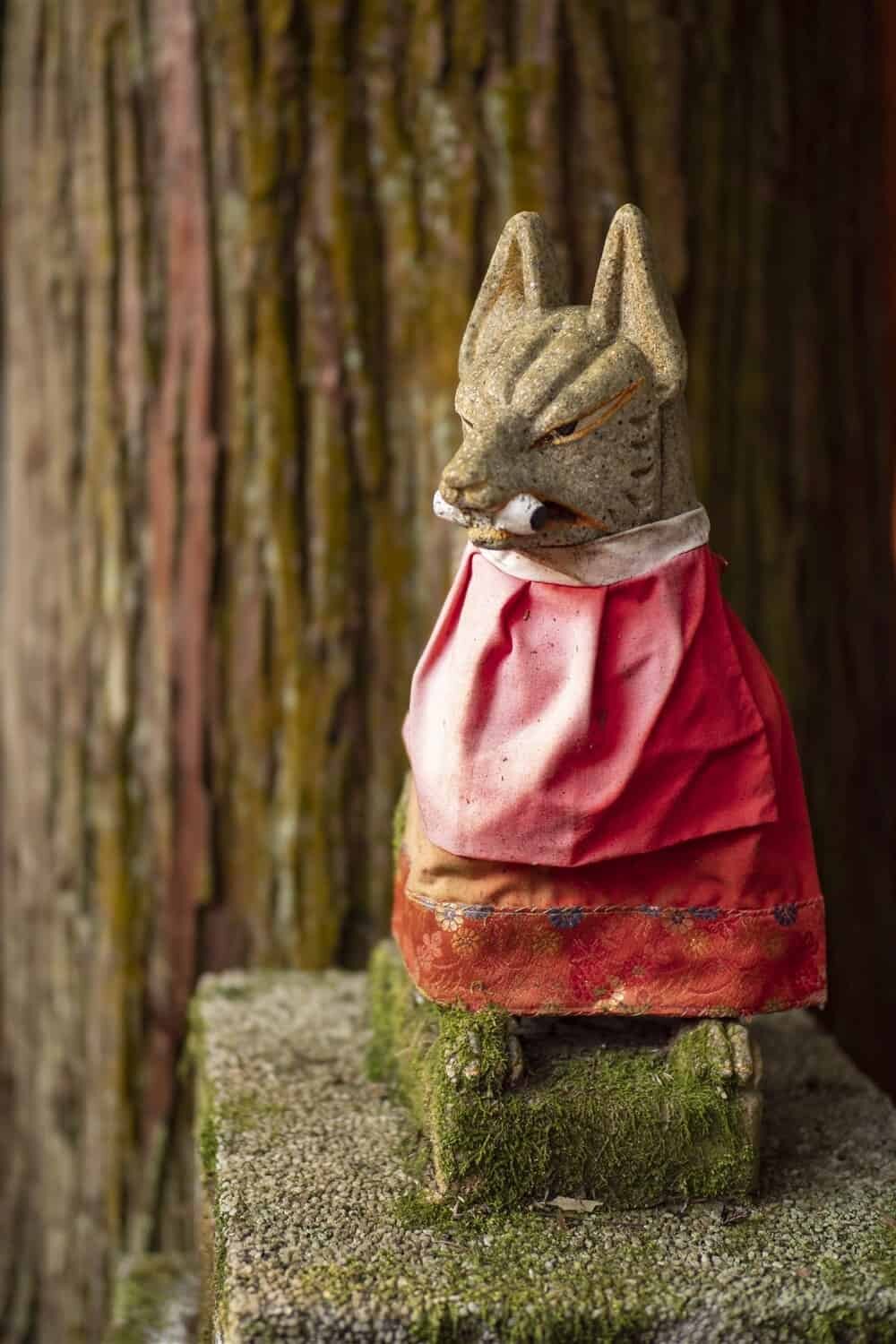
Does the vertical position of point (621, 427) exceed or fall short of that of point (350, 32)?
it falls short

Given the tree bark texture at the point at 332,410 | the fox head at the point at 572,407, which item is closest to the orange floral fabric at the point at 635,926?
the fox head at the point at 572,407

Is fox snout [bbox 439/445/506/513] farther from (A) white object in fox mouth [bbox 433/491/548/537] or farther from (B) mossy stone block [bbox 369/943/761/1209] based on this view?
(B) mossy stone block [bbox 369/943/761/1209]

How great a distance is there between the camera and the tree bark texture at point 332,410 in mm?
2014

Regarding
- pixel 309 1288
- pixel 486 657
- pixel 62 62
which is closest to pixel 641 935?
pixel 486 657

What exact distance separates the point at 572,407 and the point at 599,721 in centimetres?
27

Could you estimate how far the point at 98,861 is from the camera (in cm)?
223

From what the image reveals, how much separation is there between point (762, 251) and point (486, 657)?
3.06ft

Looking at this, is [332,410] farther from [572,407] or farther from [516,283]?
[572,407]

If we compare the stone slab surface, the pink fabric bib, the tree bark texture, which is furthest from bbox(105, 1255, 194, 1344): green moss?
the pink fabric bib

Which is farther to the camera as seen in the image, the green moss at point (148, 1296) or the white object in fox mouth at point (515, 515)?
the green moss at point (148, 1296)

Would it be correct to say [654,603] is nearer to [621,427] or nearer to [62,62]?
[621,427]

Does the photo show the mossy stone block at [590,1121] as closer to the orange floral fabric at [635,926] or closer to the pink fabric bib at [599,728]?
the orange floral fabric at [635,926]

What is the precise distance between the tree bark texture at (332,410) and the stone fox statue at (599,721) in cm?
62

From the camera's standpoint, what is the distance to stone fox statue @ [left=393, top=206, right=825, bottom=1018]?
1354 millimetres
